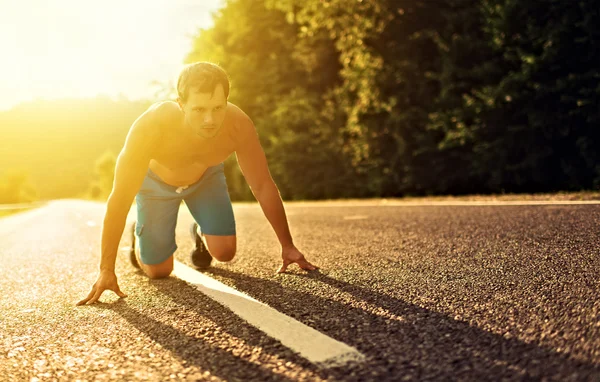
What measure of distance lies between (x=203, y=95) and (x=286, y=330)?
1422 mm

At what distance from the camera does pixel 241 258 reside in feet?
16.1

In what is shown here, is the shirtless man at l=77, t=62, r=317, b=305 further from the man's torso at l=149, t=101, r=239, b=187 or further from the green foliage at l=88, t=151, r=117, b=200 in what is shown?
the green foliage at l=88, t=151, r=117, b=200

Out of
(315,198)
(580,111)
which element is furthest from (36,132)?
(580,111)

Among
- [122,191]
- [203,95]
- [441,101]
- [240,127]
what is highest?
[441,101]

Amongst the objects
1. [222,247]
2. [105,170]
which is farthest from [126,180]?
[105,170]

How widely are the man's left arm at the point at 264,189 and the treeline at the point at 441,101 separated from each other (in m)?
7.76

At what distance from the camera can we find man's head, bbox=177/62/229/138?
124 inches

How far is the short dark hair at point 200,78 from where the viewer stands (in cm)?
314

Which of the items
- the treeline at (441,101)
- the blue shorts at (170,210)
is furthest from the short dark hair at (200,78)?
the treeline at (441,101)

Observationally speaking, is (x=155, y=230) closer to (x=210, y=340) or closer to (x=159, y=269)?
(x=159, y=269)

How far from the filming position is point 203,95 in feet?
10.4

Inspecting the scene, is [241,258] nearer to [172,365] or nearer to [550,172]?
[172,365]

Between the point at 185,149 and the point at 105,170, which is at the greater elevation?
the point at 185,149

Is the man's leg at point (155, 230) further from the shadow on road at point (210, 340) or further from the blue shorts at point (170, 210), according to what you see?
the shadow on road at point (210, 340)
